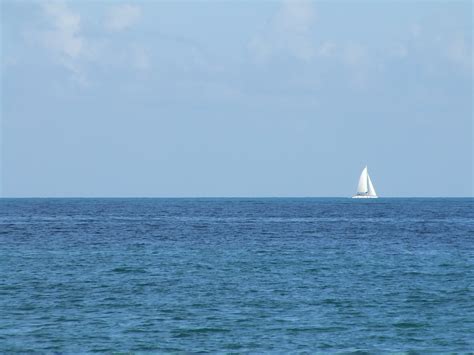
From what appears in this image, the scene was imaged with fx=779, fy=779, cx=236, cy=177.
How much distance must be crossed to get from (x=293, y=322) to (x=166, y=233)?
53.8 m

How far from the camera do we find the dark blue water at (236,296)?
3173cm

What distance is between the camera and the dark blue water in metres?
31.7

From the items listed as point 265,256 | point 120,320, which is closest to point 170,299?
point 120,320

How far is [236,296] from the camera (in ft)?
136

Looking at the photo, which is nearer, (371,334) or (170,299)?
(371,334)

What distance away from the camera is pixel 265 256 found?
199ft

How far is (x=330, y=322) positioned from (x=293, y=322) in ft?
5.46

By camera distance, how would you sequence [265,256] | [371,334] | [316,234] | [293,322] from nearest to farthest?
[371,334] < [293,322] < [265,256] < [316,234]

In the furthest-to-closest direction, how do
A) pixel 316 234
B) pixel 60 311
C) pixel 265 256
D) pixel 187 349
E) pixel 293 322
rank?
pixel 316 234 → pixel 265 256 → pixel 60 311 → pixel 293 322 → pixel 187 349

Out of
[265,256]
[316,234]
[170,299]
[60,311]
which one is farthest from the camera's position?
[316,234]

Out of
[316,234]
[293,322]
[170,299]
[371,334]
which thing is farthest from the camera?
[316,234]

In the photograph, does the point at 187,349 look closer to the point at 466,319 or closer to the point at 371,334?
the point at 371,334

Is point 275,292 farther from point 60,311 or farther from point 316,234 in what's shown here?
point 316,234

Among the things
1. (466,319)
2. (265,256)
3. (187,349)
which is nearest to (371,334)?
(466,319)
